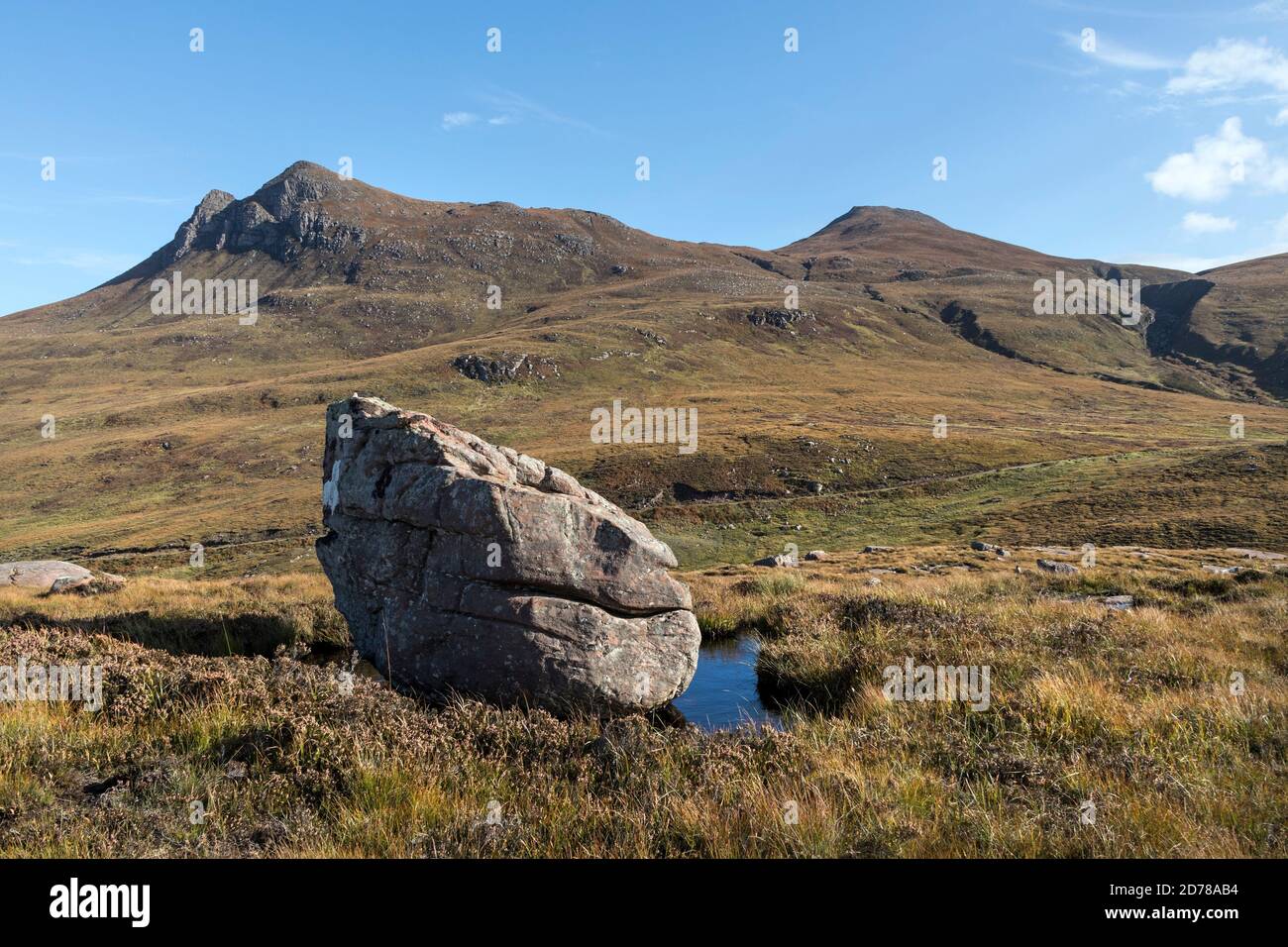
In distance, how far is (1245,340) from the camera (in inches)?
7495

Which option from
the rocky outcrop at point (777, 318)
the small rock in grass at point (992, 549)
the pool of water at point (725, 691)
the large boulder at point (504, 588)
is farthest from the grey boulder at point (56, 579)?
the rocky outcrop at point (777, 318)

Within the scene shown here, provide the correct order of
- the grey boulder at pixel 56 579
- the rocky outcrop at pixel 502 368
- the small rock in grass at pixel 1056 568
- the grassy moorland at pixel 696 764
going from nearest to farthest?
the grassy moorland at pixel 696 764 < the grey boulder at pixel 56 579 < the small rock in grass at pixel 1056 568 < the rocky outcrop at pixel 502 368

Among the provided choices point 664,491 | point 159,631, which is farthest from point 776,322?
point 159,631

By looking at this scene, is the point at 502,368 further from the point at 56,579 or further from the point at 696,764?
the point at 696,764

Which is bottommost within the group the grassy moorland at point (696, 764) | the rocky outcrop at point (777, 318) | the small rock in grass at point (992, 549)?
the small rock in grass at point (992, 549)

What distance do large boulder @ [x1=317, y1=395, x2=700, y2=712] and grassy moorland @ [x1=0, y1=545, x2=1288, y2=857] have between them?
1.30 metres

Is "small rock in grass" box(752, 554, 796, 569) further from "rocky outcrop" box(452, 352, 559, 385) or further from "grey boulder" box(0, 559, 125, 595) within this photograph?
"rocky outcrop" box(452, 352, 559, 385)

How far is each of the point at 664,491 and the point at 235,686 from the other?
183 ft

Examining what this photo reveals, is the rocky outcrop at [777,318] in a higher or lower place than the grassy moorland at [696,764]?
higher

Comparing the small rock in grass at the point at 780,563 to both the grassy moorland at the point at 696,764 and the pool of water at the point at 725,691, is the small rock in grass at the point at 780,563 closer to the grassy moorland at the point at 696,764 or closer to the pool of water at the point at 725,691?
the pool of water at the point at 725,691

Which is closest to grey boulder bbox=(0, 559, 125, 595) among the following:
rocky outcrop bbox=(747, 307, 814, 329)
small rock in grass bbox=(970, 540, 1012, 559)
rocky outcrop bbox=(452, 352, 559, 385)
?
small rock in grass bbox=(970, 540, 1012, 559)

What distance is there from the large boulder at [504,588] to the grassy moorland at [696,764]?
130 cm

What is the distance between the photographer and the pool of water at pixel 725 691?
37.7 ft
